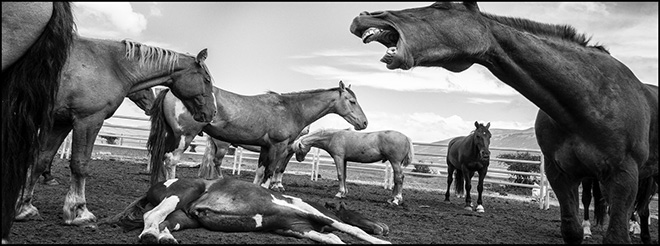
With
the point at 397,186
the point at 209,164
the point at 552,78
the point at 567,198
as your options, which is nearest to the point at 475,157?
the point at 397,186

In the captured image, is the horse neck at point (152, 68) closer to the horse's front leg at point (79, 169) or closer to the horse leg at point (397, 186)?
the horse's front leg at point (79, 169)

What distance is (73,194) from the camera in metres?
4.62

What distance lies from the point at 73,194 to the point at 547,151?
3.95 meters

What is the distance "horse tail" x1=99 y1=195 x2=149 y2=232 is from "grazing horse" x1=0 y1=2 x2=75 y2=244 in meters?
1.55

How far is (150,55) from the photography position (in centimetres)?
528

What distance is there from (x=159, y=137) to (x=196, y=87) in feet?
7.76

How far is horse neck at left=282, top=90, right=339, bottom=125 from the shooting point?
9.71m

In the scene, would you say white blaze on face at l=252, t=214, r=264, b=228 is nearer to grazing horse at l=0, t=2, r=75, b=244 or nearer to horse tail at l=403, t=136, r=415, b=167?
grazing horse at l=0, t=2, r=75, b=244

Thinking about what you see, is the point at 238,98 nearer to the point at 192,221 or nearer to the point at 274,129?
the point at 274,129

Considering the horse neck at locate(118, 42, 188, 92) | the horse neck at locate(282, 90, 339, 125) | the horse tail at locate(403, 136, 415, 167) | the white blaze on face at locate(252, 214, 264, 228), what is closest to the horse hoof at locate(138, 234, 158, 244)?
the white blaze on face at locate(252, 214, 264, 228)

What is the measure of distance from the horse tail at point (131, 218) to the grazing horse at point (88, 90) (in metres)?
0.22

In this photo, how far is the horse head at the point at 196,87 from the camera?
5605 mm

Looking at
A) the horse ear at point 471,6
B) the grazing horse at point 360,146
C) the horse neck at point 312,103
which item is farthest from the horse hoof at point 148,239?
the grazing horse at point 360,146

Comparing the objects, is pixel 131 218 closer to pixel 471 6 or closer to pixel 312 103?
pixel 471 6
